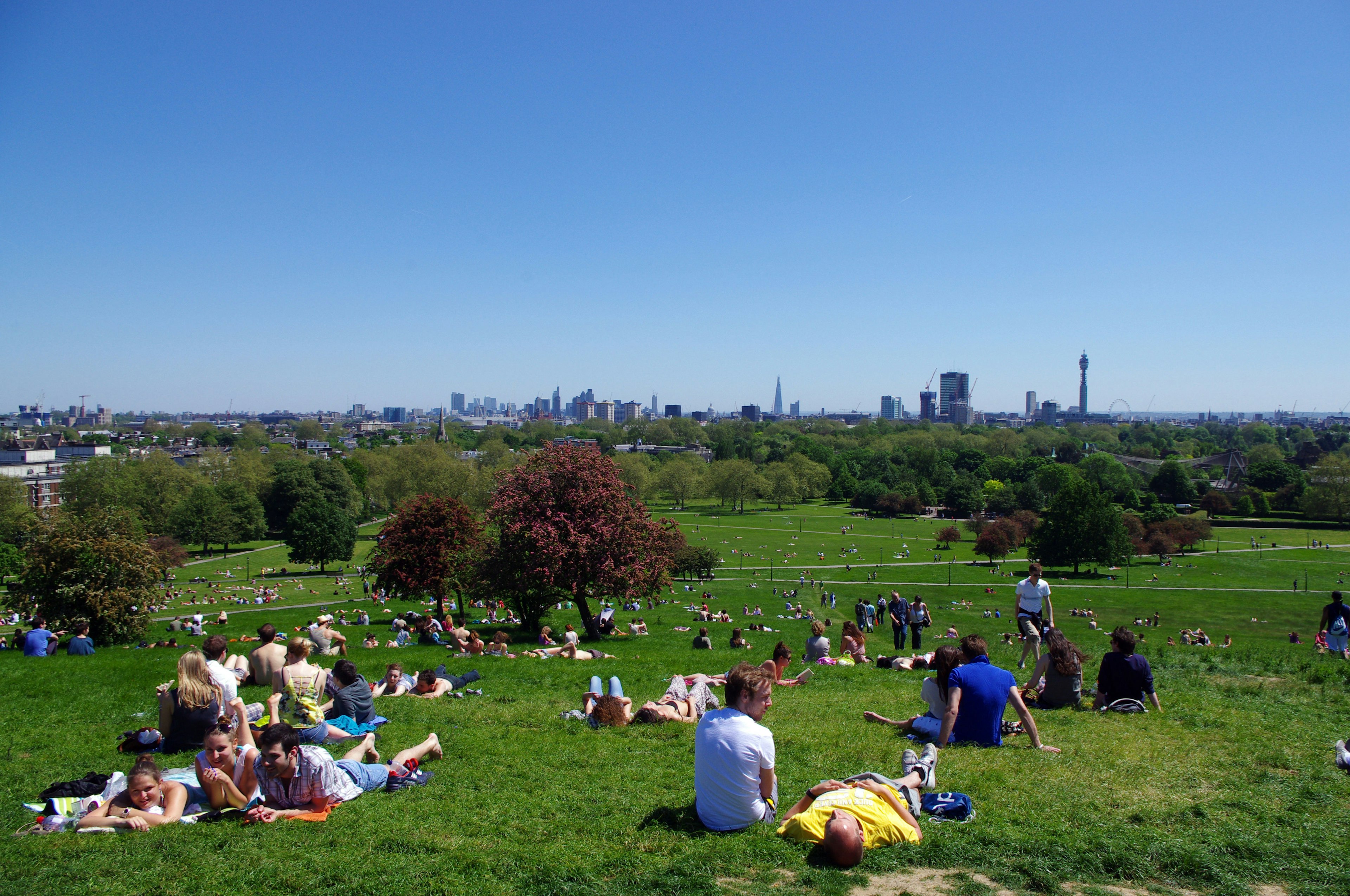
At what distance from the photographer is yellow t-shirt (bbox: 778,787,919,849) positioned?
5227 mm

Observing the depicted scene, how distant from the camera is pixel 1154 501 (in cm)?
8038

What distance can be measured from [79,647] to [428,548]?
29.1 ft

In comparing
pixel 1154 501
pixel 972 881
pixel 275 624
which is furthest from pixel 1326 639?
pixel 1154 501

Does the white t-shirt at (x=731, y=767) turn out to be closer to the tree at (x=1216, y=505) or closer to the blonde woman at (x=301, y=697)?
the blonde woman at (x=301, y=697)

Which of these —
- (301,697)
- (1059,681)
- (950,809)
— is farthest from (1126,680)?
(301,697)

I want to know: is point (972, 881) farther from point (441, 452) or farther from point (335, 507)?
point (441, 452)

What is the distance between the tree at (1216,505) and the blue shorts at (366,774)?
3673 inches

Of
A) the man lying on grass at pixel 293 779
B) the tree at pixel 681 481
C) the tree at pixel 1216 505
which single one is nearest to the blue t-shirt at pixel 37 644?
the man lying on grass at pixel 293 779

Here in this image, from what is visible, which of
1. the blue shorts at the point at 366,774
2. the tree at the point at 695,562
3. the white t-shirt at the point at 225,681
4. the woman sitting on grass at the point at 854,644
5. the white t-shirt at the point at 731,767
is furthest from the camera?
the tree at the point at 695,562

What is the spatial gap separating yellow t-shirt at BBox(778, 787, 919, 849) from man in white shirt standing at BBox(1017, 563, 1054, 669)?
22.6 ft

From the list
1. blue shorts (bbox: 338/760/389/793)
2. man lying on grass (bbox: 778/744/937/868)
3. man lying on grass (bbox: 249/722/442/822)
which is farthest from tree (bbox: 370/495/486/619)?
man lying on grass (bbox: 778/744/937/868)

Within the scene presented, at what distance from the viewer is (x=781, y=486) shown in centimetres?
9538

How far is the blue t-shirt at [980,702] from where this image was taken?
7.21 meters

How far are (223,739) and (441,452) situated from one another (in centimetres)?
8457
